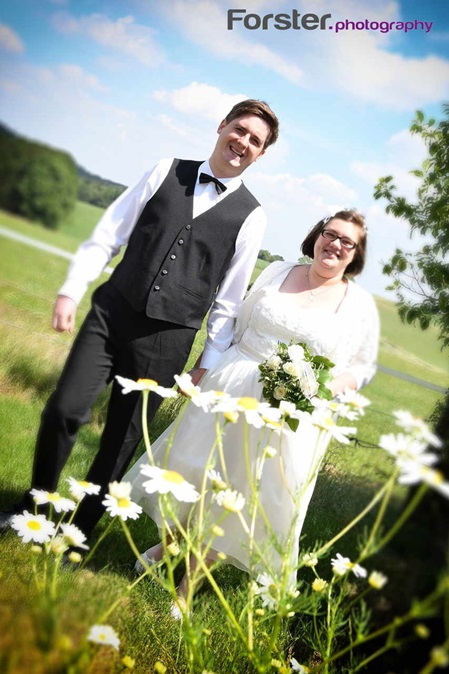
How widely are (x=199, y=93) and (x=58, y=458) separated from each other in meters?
1.57

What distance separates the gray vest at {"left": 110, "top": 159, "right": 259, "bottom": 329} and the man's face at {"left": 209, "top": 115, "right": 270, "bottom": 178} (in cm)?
10

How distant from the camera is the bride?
7.47 feet

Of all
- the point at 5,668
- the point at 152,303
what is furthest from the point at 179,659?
the point at 152,303

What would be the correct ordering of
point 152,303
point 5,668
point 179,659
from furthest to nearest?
point 152,303, point 179,659, point 5,668

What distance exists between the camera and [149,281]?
2.14 meters

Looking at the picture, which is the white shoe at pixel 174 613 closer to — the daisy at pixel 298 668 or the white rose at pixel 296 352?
the daisy at pixel 298 668

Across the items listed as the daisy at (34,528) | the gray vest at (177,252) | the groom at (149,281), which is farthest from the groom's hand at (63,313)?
the daisy at (34,528)

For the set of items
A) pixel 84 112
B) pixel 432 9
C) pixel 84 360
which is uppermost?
pixel 432 9

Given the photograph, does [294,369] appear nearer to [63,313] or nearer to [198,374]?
[198,374]

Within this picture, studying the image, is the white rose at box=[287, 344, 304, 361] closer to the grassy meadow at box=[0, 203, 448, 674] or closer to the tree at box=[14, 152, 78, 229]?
the grassy meadow at box=[0, 203, 448, 674]

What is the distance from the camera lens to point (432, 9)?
7.22ft

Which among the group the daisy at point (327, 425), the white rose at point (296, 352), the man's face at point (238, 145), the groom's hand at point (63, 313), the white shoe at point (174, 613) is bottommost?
the white shoe at point (174, 613)

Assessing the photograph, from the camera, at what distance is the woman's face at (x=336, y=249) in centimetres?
233

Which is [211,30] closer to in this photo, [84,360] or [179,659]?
[84,360]
